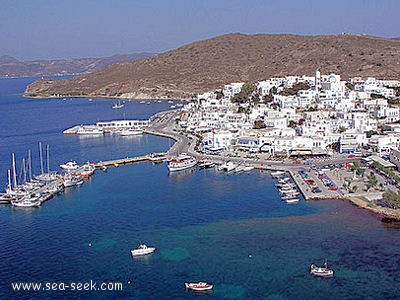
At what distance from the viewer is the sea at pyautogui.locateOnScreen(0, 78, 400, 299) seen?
14.8 metres

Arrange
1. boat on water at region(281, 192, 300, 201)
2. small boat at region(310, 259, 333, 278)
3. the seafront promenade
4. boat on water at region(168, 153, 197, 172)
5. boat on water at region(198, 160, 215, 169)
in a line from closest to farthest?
small boat at region(310, 259, 333, 278), the seafront promenade, boat on water at region(281, 192, 300, 201), boat on water at region(168, 153, 197, 172), boat on water at region(198, 160, 215, 169)

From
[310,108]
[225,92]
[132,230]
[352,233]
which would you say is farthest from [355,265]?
[225,92]

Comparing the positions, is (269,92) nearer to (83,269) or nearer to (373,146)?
(373,146)

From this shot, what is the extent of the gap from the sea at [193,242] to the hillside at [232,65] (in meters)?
44.6

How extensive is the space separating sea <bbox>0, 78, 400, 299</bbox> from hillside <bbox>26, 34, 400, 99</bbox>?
44.6m

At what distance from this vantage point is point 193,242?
58.8 feet

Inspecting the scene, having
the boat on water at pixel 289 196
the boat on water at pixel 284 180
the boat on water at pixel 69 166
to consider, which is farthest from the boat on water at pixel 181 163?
the boat on water at pixel 289 196

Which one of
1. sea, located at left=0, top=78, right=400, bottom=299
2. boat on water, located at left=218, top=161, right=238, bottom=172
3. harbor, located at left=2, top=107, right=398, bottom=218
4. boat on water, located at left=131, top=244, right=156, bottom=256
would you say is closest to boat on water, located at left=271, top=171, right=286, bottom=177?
harbor, located at left=2, top=107, right=398, bottom=218

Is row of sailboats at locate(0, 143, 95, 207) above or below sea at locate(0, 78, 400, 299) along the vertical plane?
above

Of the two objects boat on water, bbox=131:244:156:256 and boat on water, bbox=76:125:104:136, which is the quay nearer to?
boat on water, bbox=76:125:104:136

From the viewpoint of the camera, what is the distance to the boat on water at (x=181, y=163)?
28.5 metres

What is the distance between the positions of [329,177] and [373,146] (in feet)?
20.0

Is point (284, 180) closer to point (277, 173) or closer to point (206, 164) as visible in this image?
point (277, 173)

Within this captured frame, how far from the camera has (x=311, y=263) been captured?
627 inches
